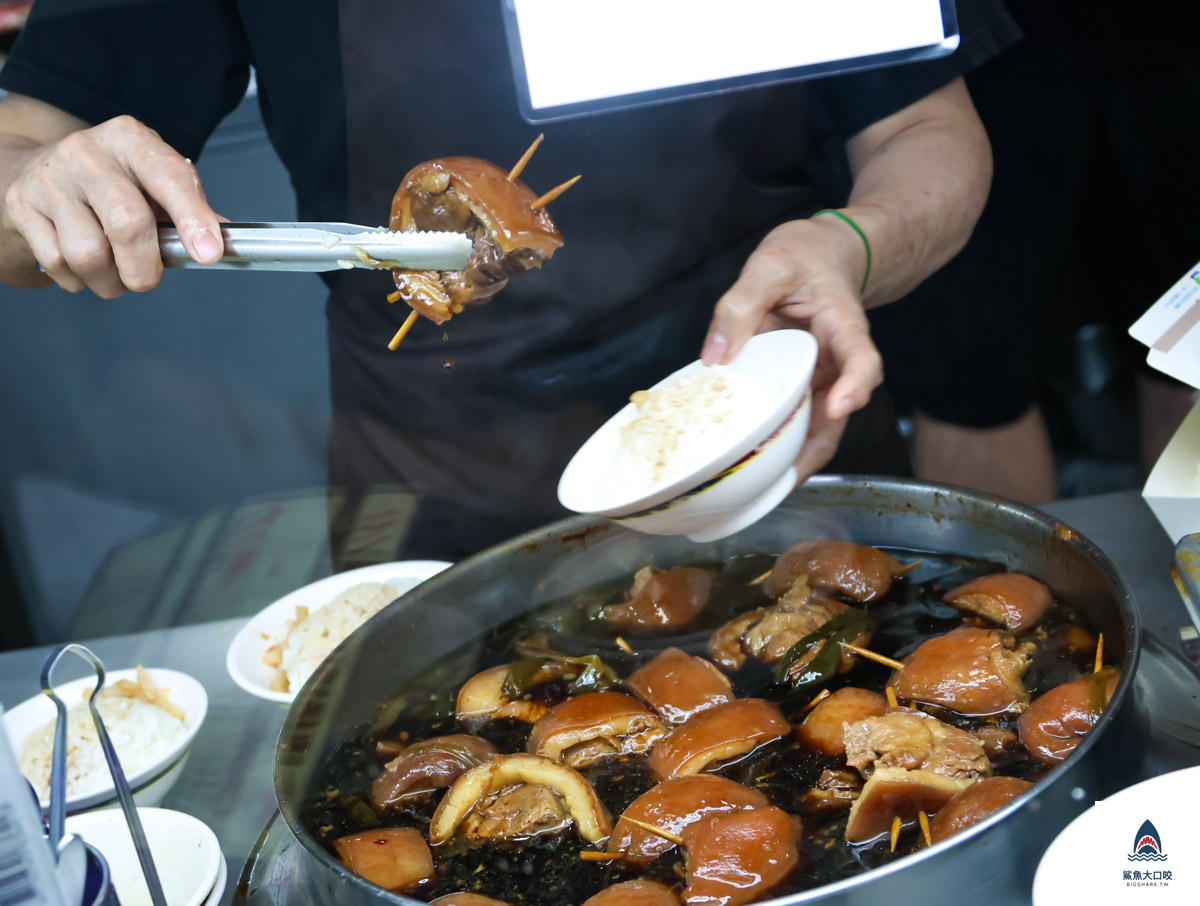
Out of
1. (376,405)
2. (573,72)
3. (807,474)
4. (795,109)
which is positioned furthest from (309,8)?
(807,474)

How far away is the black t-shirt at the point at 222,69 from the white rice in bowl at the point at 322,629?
68 centimetres

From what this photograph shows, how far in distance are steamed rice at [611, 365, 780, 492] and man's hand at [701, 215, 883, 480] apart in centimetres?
8

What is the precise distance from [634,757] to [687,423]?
42 cm

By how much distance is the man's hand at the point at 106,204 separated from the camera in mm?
1182

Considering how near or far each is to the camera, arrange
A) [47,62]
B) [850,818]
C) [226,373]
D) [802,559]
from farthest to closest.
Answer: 1. [226,373]
2. [47,62]
3. [802,559]
4. [850,818]

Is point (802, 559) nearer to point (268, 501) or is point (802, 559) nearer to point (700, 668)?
point (700, 668)

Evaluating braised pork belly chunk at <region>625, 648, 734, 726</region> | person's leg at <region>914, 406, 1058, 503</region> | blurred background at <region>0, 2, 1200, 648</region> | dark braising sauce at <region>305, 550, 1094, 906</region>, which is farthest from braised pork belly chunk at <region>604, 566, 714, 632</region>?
person's leg at <region>914, 406, 1058, 503</region>

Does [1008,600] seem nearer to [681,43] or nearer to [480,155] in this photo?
[681,43]

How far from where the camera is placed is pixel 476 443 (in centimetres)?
203

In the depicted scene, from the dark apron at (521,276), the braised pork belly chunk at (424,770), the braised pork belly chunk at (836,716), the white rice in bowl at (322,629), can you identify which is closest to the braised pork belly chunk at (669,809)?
the braised pork belly chunk at (836,716)

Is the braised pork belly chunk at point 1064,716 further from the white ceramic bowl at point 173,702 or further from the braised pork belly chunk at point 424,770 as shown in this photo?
the white ceramic bowl at point 173,702

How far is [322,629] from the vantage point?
162 cm

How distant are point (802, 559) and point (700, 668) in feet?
0.98

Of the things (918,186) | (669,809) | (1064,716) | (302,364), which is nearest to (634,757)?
(669,809)
